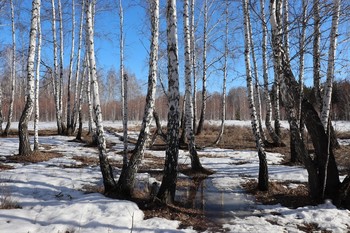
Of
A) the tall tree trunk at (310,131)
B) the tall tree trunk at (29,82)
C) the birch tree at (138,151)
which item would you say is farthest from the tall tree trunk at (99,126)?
the tall tree trunk at (29,82)

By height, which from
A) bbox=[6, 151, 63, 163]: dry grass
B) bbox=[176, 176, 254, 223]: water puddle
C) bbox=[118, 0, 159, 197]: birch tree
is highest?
bbox=[118, 0, 159, 197]: birch tree

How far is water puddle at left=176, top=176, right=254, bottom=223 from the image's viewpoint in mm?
6641

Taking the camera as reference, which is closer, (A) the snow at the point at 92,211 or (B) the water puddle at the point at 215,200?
(A) the snow at the point at 92,211

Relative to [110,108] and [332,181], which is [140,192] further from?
[110,108]

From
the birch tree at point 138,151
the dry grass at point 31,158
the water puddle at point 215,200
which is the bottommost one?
the water puddle at point 215,200

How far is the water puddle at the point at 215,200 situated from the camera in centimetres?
664

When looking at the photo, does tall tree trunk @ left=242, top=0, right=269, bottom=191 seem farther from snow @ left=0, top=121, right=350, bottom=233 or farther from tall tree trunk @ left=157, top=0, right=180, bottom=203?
tall tree trunk @ left=157, top=0, right=180, bottom=203

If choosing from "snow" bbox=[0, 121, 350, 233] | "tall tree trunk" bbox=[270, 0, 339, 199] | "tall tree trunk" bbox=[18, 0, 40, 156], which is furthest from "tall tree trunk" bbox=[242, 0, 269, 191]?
"tall tree trunk" bbox=[18, 0, 40, 156]

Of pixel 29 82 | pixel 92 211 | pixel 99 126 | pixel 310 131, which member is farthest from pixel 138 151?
pixel 29 82

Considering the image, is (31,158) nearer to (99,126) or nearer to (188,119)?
(99,126)

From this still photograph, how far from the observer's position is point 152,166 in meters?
11.2

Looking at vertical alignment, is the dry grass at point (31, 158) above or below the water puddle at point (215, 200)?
above

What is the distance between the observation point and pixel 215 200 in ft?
25.0

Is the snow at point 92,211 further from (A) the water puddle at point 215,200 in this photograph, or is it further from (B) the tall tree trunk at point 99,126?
(B) the tall tree trunk at point 99,126
